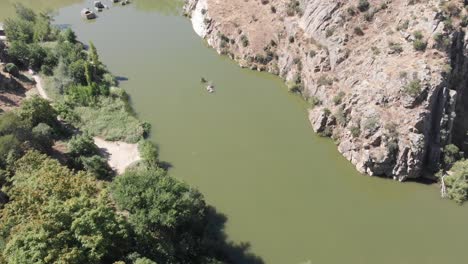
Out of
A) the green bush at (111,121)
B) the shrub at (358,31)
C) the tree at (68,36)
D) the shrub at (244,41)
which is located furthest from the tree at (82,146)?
the shrub at (358,31)

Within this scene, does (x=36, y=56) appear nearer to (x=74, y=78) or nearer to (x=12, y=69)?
(x=12, y=69)

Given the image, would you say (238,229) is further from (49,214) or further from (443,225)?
(443,225)

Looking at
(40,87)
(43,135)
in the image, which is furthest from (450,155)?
(40,87)

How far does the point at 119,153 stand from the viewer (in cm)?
4300

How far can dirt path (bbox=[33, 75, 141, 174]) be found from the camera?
41344 millimetres

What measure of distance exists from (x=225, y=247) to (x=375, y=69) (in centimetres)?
2457

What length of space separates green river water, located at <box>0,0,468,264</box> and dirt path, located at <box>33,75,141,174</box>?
311 cm

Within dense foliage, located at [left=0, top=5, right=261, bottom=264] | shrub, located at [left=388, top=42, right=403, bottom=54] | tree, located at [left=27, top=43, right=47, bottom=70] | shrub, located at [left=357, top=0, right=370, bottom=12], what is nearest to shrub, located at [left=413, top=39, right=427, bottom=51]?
shrub, located at [left=388, top=42, right=403, bottom=54]

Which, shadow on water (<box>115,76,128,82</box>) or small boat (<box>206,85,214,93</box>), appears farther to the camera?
shadow on water (<box>115,76,128,82</box>)

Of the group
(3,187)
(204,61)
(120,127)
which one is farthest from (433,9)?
(3,187)

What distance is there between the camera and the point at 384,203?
3697 cm

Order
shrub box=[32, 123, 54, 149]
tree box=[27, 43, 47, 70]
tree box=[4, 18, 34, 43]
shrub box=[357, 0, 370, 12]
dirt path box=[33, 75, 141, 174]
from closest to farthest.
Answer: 1. shrub box=[32, 123, 54, 149]
2. dirt path box=[33, 75, 141, 174]
3. shrub box=[357, 0, 370, 12]
4. tree box=[27, 43, 47, 70]
5. tree box=[4, 18, 34, 43]

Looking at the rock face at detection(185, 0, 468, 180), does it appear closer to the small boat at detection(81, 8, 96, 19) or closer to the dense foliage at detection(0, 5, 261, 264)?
the dense foliage at detection(0, 5, 261, 264)

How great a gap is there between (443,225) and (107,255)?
26.6 meters
